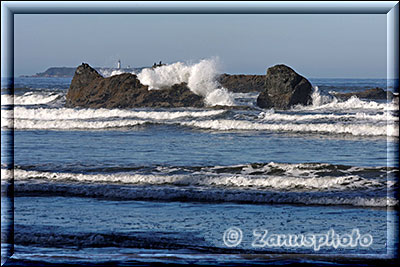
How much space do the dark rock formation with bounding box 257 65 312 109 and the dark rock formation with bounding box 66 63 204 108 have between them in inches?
78.6

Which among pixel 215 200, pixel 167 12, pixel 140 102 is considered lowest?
pixel 215 200

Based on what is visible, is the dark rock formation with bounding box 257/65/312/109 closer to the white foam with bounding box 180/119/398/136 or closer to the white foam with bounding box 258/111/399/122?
the white foam with bounding box 258/111/399/122

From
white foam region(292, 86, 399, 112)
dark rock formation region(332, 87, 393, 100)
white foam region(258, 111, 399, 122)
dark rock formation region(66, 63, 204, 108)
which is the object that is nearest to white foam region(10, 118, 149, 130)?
dark rock formation region(66, 63, 204, 108)

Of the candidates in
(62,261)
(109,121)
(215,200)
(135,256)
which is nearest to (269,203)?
(215,200)

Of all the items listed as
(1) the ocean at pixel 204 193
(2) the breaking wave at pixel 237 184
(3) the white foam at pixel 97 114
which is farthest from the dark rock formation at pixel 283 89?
(2) the breaking wave at pixel 237 184

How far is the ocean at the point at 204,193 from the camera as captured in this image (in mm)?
5113

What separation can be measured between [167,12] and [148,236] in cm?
203

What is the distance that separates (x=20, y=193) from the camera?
292 inches

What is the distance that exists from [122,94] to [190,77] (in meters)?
2.40

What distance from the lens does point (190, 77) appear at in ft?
64.1

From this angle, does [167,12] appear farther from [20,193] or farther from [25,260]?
[20,193]

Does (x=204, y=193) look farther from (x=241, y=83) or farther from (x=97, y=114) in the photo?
(x=241, y=83)

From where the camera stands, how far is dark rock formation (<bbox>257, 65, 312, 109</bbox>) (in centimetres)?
1747

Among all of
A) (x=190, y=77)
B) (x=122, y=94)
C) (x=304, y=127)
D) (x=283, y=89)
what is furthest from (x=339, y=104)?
(x=122, y=94)
